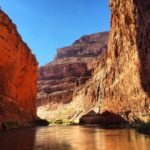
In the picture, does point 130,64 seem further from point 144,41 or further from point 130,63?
point 144,41

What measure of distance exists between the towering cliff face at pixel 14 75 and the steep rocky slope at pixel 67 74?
5028 centimetres

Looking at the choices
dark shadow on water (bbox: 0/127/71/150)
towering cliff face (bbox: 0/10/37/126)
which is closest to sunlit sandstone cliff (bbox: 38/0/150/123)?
towering cliff face (bbox: 0/10/37/126)

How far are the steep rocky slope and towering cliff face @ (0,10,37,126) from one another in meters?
50.3

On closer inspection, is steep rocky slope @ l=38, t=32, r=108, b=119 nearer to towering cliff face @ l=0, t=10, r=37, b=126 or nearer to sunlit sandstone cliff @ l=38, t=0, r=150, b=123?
sunlit sandstone cliff @ l=38, t=0, r=150, b=123

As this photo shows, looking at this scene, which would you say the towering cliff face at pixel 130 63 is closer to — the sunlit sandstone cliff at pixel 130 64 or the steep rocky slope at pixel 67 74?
the sunlit sandstone cliff at pixel 130 64

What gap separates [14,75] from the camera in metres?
50.2

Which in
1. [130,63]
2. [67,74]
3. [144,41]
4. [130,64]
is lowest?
[130,64]

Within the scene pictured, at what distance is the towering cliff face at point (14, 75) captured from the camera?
43.3 m

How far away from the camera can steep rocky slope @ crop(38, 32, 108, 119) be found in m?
116

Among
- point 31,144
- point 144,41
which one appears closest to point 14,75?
point 144,41

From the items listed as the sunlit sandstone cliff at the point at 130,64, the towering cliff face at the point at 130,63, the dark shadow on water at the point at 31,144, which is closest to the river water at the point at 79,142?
the dark shadow on water at the point at 31,144

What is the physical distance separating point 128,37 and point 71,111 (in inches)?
1965

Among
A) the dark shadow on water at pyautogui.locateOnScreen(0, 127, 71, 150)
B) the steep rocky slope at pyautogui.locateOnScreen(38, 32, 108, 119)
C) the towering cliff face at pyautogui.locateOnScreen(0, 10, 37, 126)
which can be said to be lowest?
the dark shadow on water at pyautogui.locateOnScreen(0, 127, 71, 150)

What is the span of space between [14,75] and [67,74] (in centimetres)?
9521
